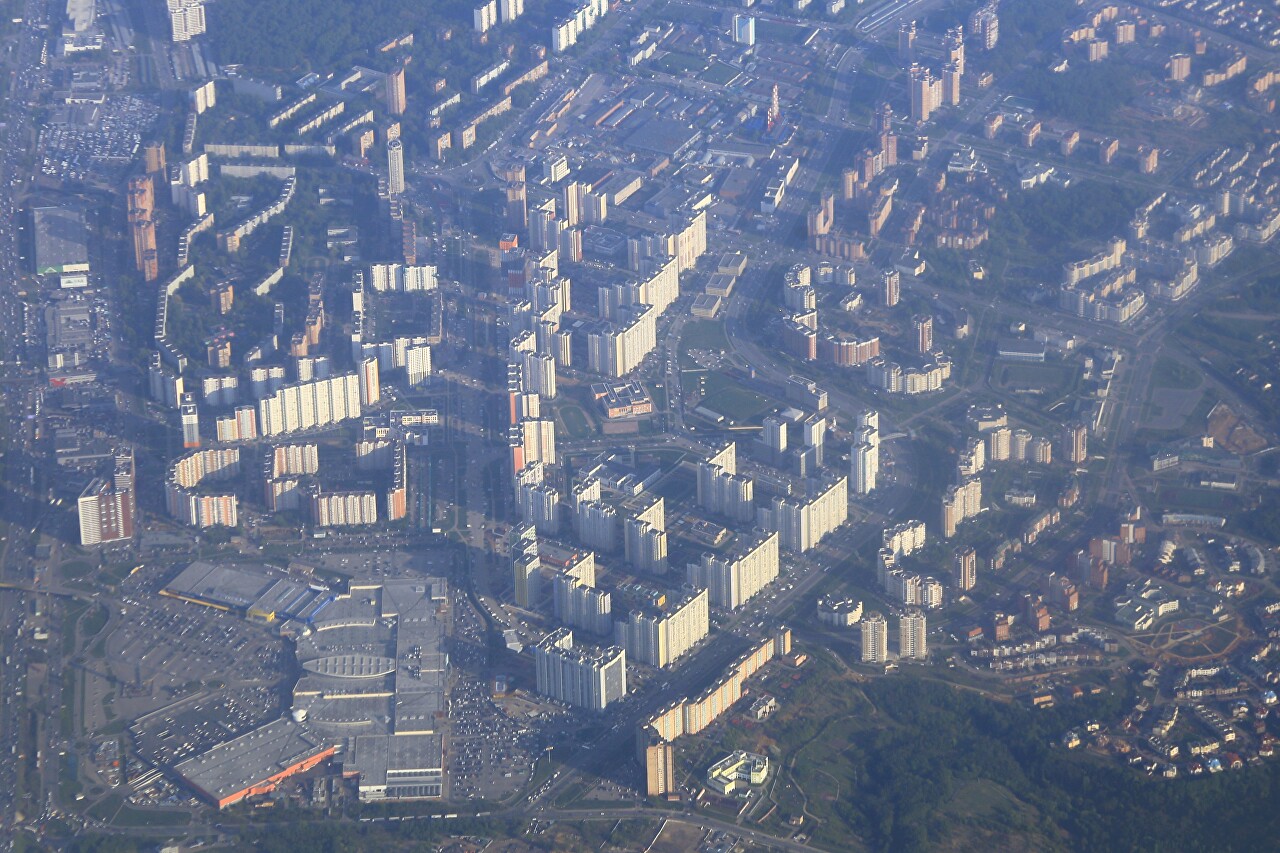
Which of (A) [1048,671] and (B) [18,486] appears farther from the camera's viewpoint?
(B) [18,486]

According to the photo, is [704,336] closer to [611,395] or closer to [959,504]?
[611,395]

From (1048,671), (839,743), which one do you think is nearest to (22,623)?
(839,743)

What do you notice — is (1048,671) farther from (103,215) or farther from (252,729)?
(103,215)

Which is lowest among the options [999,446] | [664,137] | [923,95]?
[999,446]

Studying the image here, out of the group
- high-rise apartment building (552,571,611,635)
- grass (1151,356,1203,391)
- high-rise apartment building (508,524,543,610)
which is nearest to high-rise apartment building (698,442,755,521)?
high-rise apartment building (508,524,543,610)

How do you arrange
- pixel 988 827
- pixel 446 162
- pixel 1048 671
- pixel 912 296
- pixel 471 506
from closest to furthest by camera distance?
pixel 988 827 → pixel 1048 671 → pixel 471 506 → pixel 912 296 → pixel 446 162

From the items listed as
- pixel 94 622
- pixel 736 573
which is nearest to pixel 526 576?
pixel 736 573

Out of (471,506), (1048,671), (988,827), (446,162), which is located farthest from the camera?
(446,162)
